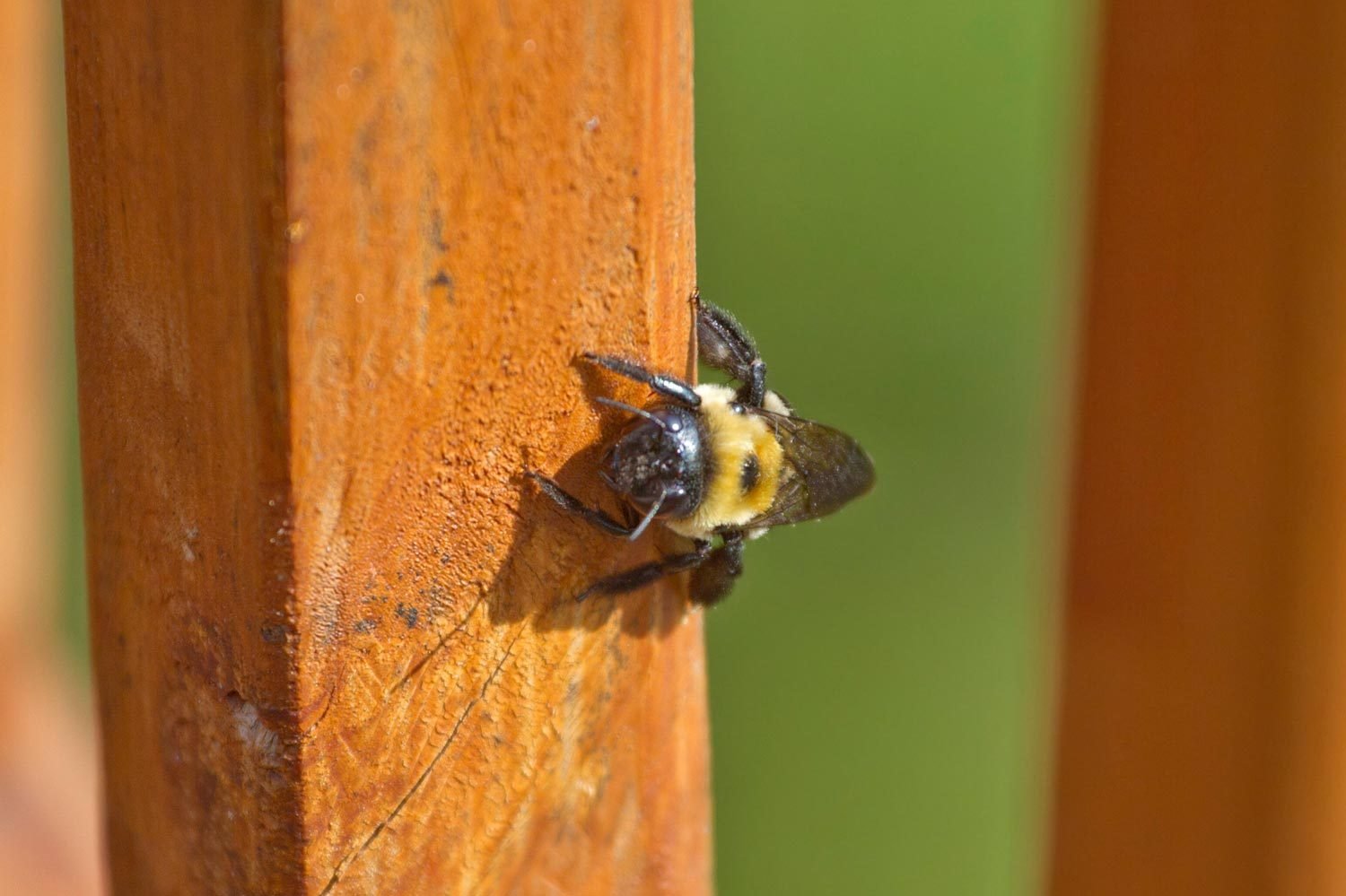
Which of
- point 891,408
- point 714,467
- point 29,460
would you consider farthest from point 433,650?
point 891,408

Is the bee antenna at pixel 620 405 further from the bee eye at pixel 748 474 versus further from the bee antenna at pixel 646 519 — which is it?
the bee eye at pixel 748 474

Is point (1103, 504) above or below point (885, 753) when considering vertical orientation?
above

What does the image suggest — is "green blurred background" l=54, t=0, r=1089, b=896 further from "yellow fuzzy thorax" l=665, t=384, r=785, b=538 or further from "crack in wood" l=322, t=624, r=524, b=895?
"crack in wood" l=322, t=624, r=524, b=895

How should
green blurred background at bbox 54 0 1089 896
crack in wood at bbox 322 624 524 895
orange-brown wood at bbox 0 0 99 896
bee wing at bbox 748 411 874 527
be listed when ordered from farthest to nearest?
green blurred background at bbox 54 0 1089 896, orange-brown wood at bbox 0 0 99 896, bee wing at bbox 748 411 874 527, crack in wood at bbox 322 624 524 895

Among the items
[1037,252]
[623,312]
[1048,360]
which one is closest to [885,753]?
[1048,360]

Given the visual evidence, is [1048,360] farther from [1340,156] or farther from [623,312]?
[623,312]

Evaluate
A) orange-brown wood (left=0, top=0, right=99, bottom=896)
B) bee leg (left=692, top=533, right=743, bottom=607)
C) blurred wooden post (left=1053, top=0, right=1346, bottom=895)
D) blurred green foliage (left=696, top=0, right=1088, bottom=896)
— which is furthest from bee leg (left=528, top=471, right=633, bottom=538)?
blurred green foliage (left=696, top=0, right=1088, bottom=896)

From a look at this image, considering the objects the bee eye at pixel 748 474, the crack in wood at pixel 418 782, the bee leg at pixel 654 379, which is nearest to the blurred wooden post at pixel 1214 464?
the bee eye at pixel 748 474
